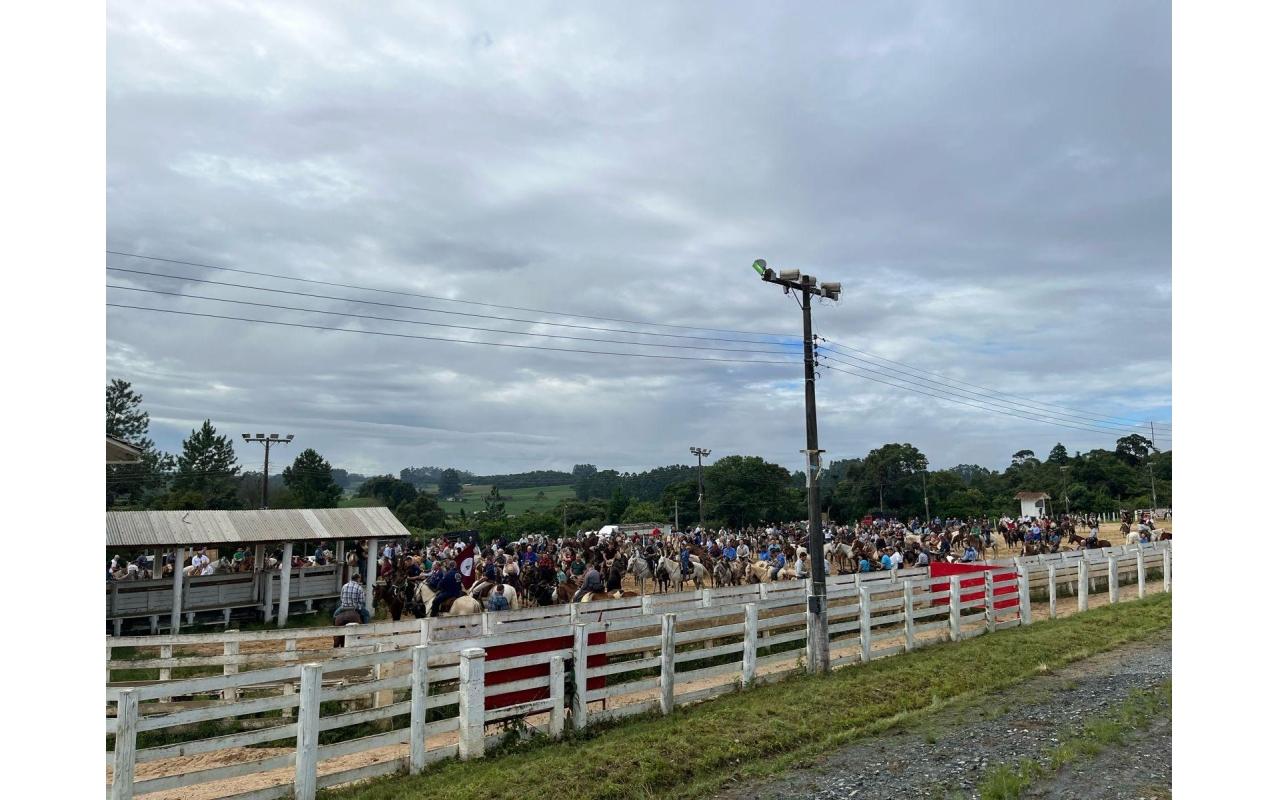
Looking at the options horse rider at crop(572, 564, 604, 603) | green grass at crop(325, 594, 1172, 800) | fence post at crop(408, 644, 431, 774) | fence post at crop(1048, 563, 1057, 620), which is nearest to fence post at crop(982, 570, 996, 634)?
fence post at crop(1048, 563, 1057, 620)

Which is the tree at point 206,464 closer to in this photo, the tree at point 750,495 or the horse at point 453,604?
the tree at point 750,495

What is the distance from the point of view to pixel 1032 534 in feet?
128

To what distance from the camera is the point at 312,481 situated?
293 ft

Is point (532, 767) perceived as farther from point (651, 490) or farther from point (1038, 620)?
point (651, 490)

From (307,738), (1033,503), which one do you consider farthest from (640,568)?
(1033,503)

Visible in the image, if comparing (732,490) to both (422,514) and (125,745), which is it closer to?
(422,514)

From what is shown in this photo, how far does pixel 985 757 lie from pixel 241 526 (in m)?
18.8

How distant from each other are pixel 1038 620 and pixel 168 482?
306 ft

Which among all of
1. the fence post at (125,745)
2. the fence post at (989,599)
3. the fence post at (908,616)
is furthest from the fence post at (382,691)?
the fence post at (989,599)

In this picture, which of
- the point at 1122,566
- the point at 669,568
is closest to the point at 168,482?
the point at 669,568

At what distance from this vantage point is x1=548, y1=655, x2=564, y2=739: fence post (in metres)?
8.95

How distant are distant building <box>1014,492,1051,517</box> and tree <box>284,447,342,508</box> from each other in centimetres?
6654

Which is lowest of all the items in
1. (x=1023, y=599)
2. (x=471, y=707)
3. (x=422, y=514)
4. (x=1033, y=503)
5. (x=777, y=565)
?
(x=422, y=514)

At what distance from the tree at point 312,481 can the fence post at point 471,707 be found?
3147 inches
